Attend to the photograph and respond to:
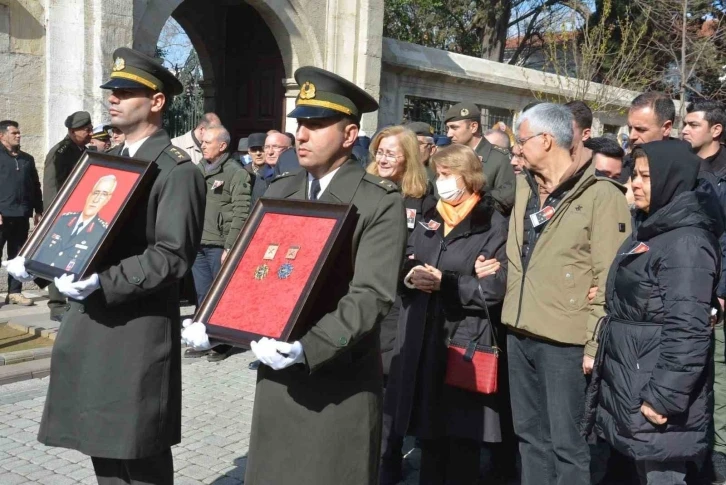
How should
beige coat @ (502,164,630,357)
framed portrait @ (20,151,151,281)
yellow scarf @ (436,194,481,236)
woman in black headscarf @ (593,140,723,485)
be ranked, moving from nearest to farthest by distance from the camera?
framed portrait @ (20,151,151,281), woman in black headscarf @ (593,140,723,485), beige coat @ (502,164,630,357), yellow scarf @ (436,194,481,236)

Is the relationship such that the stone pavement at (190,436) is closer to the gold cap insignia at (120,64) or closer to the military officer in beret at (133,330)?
the military officer in beret at (133,330)

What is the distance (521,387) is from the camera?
3.96 m

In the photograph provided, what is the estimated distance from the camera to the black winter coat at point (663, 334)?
323 centimetres

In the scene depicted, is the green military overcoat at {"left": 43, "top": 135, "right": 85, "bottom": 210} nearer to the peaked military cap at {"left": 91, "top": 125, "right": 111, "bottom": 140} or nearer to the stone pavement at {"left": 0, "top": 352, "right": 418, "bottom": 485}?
the peaked military cap at {"left": 91, "top": 125, "right": 111, "bottom": 140}

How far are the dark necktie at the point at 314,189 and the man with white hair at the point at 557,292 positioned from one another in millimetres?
1393

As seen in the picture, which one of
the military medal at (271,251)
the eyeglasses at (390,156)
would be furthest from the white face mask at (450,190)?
the military medal at (271,251)

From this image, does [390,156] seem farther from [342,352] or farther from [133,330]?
[342,352]

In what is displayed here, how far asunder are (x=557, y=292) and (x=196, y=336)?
187cm

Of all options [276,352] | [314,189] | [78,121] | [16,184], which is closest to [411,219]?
[314,189]

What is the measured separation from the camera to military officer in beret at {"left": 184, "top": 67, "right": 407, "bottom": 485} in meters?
2.67

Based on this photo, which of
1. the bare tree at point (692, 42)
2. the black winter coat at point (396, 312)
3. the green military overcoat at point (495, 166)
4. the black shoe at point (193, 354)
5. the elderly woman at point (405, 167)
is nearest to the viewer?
the black winter coat at point (396, 312)

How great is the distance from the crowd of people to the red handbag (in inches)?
0.5

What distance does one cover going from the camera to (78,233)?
310 cm

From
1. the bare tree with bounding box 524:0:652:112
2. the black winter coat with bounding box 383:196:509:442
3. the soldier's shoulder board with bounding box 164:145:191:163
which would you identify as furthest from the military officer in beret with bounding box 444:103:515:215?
the bare tree with bounding box 524:0:652:112
